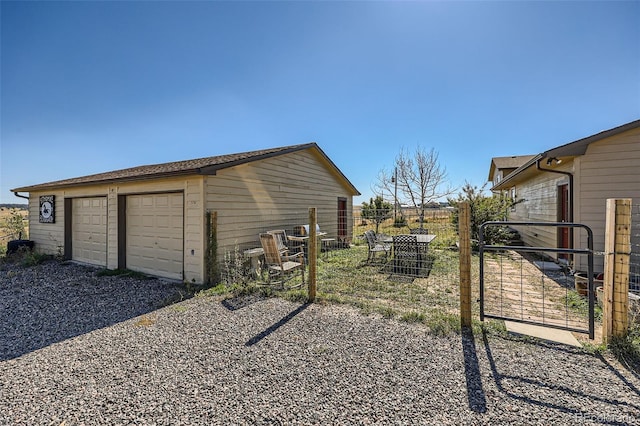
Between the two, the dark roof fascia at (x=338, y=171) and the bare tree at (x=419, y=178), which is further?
the bare tree at (x=419, y=178)

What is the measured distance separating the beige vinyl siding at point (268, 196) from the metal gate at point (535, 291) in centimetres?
532

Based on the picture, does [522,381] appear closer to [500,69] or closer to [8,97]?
[500,69]

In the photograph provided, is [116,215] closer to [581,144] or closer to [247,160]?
[247,160]

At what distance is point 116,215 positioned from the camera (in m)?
7.62

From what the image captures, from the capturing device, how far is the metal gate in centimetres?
318

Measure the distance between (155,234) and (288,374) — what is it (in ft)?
19.4

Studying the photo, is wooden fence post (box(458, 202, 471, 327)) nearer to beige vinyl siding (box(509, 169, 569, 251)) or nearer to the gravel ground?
the gravel ground

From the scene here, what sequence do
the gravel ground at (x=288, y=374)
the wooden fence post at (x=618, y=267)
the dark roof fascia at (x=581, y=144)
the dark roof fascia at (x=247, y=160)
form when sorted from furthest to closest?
the dark roof fascia at (x=247, y=160) < the dark roof fascia at (x=581, y=144) < the wooden fence post at (x=618, y=267) < the gravel ground at (x=288, y=374)

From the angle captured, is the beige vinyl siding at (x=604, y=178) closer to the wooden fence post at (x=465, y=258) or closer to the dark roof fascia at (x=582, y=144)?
the dark roof fascia at (x=582, y=144)

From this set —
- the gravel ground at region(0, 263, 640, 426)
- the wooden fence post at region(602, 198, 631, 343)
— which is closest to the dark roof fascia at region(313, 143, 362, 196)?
the gravel ground at region(0, 263, 640, 426)

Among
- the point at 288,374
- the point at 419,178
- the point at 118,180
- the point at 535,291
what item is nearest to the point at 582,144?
the point at 535,291

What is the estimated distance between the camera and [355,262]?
7.90 metres

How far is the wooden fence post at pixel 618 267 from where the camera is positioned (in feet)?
9.68

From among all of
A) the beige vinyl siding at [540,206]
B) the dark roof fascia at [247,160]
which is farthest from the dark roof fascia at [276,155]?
the beige vinyl siding at [540,206]
